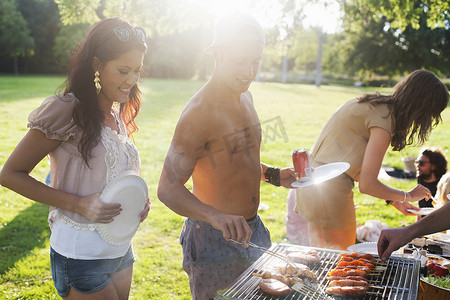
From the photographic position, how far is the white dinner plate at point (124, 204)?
7.48ft

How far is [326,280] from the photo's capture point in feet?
8.21

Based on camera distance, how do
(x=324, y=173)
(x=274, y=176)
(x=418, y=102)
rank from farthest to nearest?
(x=418, y=102) → (x=274, y=176) → (x=324, y=173)

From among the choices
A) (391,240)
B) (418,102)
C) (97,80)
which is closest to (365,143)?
(418,102)

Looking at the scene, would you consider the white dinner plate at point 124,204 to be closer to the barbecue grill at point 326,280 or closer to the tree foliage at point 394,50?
the barbecue grill at point 326,280

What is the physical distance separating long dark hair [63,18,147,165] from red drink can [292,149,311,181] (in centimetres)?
123

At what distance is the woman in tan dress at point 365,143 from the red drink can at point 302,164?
569 mm

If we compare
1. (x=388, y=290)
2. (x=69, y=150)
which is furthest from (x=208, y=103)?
(x=388, y=290)

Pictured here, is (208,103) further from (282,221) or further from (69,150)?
(282,221)

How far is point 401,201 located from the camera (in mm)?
3443

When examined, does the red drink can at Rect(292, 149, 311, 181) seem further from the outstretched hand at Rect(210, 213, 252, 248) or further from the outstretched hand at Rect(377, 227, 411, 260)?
the outstretched hand at Rect(210, 213, 252, 248)

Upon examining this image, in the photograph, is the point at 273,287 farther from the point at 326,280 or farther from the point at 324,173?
the point at 324,173

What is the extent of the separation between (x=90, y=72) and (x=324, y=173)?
1.59 m

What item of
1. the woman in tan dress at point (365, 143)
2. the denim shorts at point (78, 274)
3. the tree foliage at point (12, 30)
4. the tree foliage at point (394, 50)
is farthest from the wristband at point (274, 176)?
the tree foliage at point (12, 30)

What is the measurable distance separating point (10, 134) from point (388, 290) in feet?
44.2
